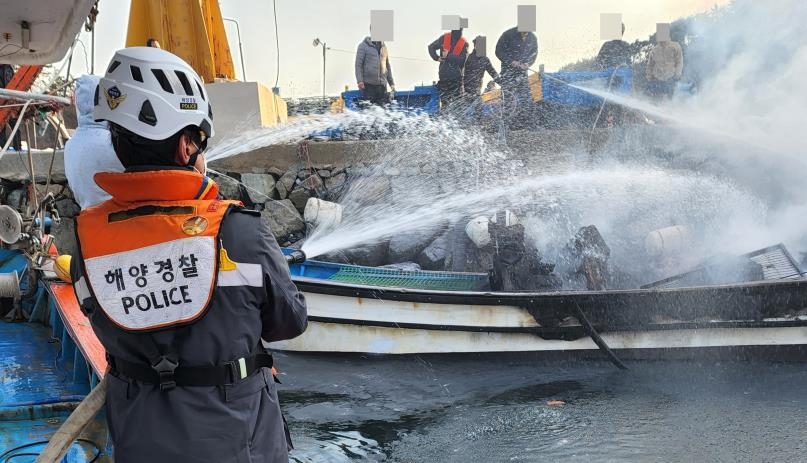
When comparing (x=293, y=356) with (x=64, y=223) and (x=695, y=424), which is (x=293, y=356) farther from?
(x=64, y=223)

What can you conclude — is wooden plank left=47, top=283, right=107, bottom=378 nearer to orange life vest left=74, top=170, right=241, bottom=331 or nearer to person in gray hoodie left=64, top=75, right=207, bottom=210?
person in gray hoodie left=64, top=75, right=207, bottom=210

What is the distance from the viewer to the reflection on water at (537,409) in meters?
5.91

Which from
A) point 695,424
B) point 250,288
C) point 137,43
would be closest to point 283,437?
point 250,288

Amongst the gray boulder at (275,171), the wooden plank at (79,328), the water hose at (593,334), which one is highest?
the gray boulder at (275,171)

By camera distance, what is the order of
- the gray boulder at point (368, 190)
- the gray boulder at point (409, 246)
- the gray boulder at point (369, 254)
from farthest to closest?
the gray boulder at point (368, 190)
the gray boulder at point (409, 246)
the gray boulder at point (369, 254)

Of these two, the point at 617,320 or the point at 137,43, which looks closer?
the point at 617,320

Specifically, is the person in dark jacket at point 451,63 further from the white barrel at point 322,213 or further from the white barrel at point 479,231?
the white barrel at point 479,231

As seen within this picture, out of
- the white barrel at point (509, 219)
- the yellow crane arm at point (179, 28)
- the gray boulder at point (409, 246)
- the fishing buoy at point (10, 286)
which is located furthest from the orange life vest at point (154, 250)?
the yellow crane arm at point (179, 28)

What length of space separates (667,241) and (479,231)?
89.7 inches

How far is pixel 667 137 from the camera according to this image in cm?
1108

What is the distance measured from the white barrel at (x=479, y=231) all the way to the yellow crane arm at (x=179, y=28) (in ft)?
14.0

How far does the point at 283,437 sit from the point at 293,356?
6331mm

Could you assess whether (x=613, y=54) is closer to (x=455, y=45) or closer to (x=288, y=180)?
(x=455, y=45)

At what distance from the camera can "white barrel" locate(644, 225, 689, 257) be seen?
8.55m
